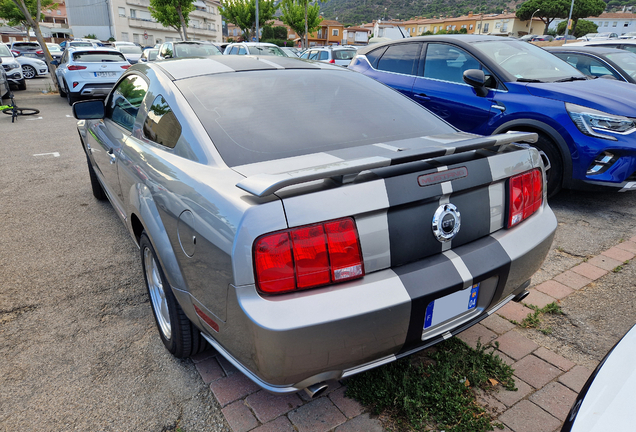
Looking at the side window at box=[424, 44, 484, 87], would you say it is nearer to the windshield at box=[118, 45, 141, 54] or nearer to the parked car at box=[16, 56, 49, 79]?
the parked car at box=[16, 56, 49, 79]

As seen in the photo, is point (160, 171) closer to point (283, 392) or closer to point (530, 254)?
point (283, 392)

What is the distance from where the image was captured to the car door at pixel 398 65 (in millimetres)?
5379

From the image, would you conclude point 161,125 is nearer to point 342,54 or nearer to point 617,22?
point 342,54

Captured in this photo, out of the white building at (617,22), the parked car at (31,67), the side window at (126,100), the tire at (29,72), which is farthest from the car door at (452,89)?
the white building at (617,22)

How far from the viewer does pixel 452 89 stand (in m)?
4.83

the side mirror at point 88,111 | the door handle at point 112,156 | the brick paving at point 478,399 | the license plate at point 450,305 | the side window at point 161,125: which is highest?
the side window at point 161,125

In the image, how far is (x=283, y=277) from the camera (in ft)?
4.83

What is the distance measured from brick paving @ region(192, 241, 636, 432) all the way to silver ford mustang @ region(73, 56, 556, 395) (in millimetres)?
303

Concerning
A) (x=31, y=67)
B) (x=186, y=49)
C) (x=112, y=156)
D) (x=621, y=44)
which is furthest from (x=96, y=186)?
(x=31, y=67)

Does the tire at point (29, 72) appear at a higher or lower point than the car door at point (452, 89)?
lower

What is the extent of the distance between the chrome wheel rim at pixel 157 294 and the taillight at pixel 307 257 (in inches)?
40.4

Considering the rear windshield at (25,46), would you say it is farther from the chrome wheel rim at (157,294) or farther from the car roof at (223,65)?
the chrome wheel rim at (157,294)

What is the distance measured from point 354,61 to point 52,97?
11933mm

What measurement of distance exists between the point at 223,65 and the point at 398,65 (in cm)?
366
